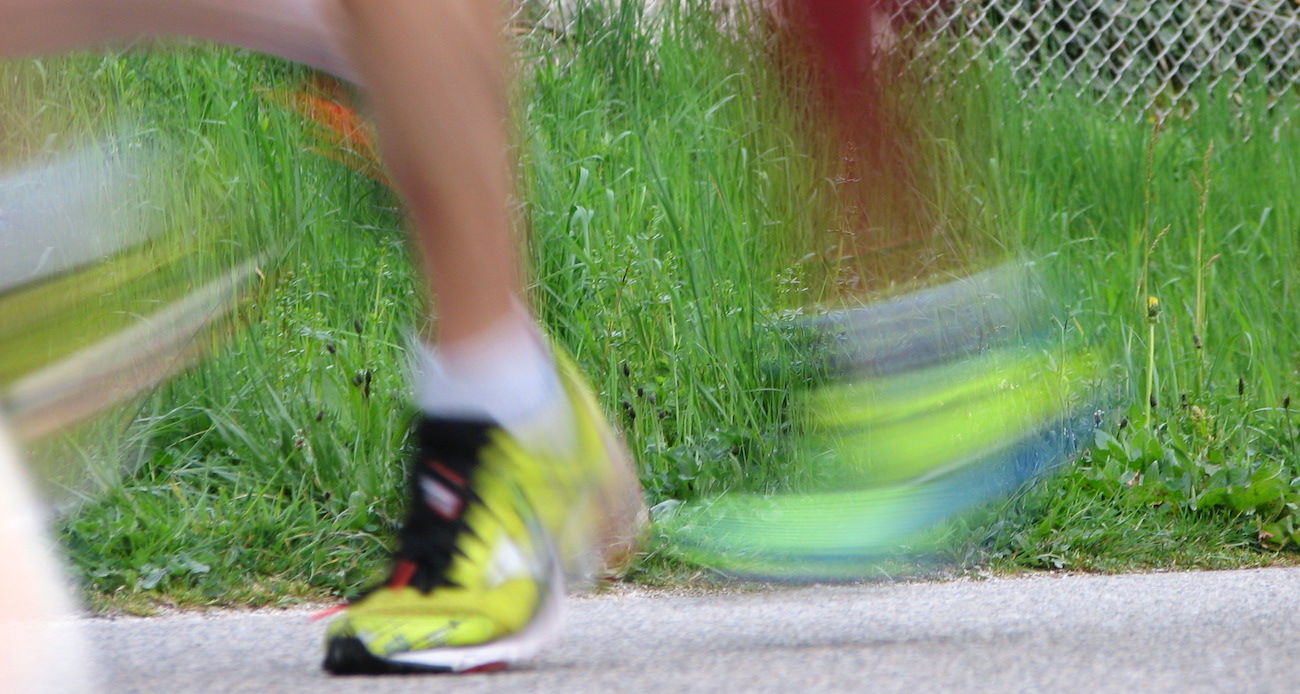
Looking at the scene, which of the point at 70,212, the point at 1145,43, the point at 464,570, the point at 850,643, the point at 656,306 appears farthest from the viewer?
the point at 1145,43

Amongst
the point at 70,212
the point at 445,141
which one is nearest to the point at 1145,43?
the point at 70,212

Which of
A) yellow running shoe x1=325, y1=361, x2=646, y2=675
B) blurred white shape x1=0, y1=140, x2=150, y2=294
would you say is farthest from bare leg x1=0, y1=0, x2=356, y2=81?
blurred white shape x1=0, y1=140, x2=150, y2=294

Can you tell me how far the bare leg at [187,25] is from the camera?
1464mm

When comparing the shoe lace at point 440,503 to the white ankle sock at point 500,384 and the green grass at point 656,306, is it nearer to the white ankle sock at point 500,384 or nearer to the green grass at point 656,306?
the white ankle sock at point 500,384

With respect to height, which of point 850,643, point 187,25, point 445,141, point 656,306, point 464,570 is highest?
point 187,25

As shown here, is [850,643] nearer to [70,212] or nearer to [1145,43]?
[70,212]

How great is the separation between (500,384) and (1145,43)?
384cm

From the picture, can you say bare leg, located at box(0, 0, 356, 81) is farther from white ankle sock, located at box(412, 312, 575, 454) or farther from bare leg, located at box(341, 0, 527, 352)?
white ankle sock, located at box(412, 312, 575, 454)

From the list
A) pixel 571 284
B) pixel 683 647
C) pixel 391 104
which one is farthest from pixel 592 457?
pixel 571 284

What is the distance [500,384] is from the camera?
1501 millimetres

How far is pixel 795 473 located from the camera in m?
2.49

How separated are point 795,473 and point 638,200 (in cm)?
88

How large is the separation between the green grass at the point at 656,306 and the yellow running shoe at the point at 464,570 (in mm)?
579

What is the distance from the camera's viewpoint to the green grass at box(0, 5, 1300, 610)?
228 cm
